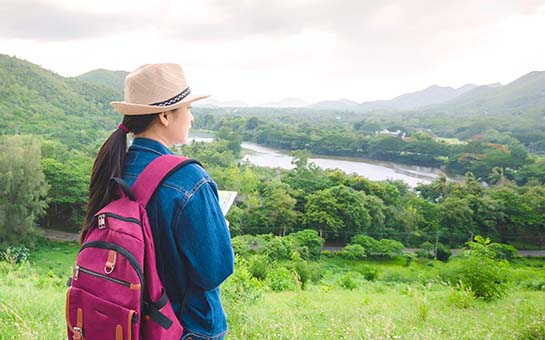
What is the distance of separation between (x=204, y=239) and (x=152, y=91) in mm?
391

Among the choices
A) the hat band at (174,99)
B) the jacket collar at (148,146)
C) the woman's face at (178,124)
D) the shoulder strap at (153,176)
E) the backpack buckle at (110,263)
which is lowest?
the backpack buckle at (110,263)

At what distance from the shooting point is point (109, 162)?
0.99 metres

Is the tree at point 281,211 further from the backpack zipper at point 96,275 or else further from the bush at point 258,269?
the backpack zipper at point 96,275

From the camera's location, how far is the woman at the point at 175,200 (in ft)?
3.01

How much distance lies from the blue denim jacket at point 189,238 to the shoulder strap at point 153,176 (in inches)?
0.6

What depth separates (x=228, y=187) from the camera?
20.5m

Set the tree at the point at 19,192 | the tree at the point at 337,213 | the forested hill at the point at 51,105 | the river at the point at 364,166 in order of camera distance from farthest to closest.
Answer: the forested hill at the point at 51,105 → the river at the point at 364,166 → the tree at the point at 337,213 → the tree at the point at 19,192

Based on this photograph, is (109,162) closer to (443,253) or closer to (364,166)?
(443,253)

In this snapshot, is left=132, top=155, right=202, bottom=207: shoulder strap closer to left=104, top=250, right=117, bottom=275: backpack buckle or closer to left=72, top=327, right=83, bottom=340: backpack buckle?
left=104, top=250, right=117, bottom=275: backpack buckle

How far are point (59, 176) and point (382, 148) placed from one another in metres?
33.2

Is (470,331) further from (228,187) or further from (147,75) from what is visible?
(228,187)

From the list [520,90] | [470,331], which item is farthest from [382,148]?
[520,90]

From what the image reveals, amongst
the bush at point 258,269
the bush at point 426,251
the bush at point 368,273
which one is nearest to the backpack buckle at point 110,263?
the bush at point 258,269

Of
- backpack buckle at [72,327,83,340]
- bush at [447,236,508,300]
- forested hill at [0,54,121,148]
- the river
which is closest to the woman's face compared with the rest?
backpack buckle at [72,327,83,340]
